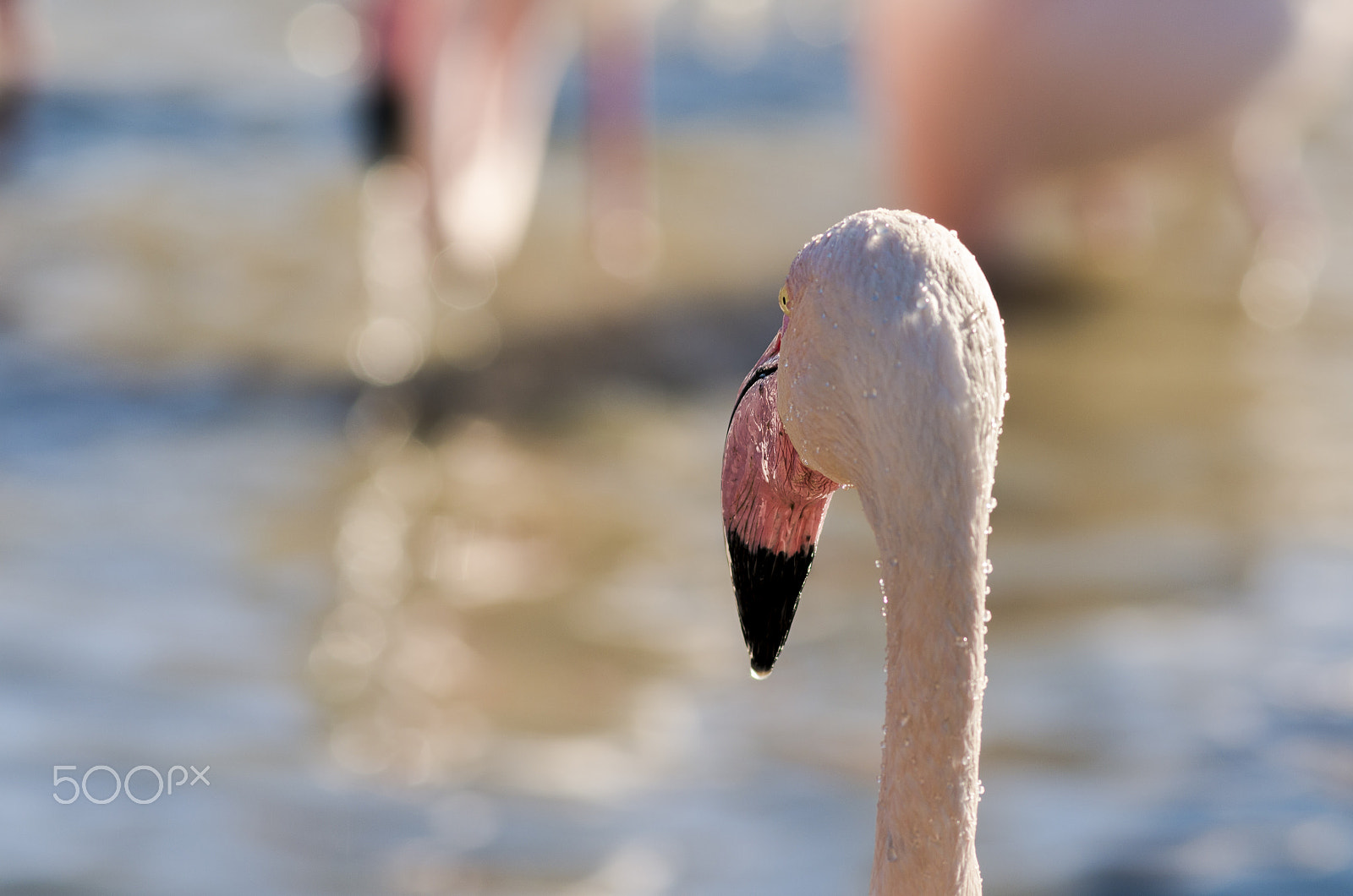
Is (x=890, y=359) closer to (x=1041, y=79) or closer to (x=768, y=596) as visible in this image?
(x=768, y=596)

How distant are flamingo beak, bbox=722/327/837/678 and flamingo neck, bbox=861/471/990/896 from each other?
11cm

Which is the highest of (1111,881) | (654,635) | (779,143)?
A: (779,143)

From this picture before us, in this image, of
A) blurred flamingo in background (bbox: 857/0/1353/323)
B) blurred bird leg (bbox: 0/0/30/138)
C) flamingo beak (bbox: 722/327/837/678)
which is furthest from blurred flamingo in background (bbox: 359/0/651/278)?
flamingo beak (bbox: 722/327/837/678)

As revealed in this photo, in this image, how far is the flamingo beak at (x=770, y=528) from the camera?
A: 1847 mm

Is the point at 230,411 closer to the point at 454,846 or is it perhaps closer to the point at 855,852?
the point at 454,846

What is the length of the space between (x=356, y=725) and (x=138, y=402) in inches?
80.4

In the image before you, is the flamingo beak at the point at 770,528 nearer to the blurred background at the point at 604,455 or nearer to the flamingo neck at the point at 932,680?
the flamingo neck at the point at 932,680

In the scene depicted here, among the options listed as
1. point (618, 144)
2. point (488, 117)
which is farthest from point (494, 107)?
point (618, 144)

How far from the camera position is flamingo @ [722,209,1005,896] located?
1.66 m

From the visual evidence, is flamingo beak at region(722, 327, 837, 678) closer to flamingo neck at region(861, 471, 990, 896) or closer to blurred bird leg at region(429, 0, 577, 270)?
flamingo neck at region(861, 471, 990, 896)

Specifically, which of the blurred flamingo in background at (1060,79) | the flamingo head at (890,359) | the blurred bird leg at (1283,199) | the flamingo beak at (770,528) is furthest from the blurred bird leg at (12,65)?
the flamingo head at (890,359)

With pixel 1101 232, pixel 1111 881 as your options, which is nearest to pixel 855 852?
pixel 1111 881

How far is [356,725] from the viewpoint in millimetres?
3871

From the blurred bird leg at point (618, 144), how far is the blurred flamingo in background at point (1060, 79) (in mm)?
1249
